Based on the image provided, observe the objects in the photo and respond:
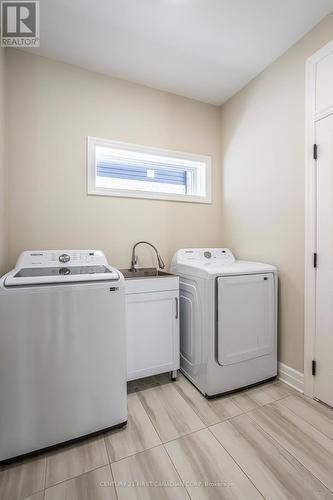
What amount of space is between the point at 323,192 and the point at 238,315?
1.03 metres

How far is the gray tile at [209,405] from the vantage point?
1490 mm

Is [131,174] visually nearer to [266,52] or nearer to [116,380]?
[266,52]

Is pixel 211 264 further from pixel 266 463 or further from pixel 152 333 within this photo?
pixel 266 463

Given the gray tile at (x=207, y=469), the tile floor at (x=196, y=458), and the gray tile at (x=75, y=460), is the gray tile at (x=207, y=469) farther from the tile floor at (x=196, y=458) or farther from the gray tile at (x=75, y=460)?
the gray tile at (x=75, y=460)

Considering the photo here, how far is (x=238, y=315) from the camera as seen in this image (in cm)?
171

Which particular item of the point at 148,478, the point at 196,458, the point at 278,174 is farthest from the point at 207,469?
the point at 278,174

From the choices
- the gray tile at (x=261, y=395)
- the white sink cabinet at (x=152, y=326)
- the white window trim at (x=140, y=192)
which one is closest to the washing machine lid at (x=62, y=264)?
the white sink cabinet at (x=152, y=326)

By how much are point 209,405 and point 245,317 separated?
0.65 metres

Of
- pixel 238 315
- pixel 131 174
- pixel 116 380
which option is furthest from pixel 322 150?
pixel 116 380

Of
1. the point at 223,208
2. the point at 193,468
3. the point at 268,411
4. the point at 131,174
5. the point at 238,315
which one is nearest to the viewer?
the point at 193,468

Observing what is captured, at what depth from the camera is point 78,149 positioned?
204 centimetres

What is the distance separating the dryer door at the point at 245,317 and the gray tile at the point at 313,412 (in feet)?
1.12

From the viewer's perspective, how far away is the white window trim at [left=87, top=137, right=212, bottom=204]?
82.0 inches

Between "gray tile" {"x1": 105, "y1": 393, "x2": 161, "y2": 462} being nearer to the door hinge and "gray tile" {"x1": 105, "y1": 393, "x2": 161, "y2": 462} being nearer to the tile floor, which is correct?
the tile floor
